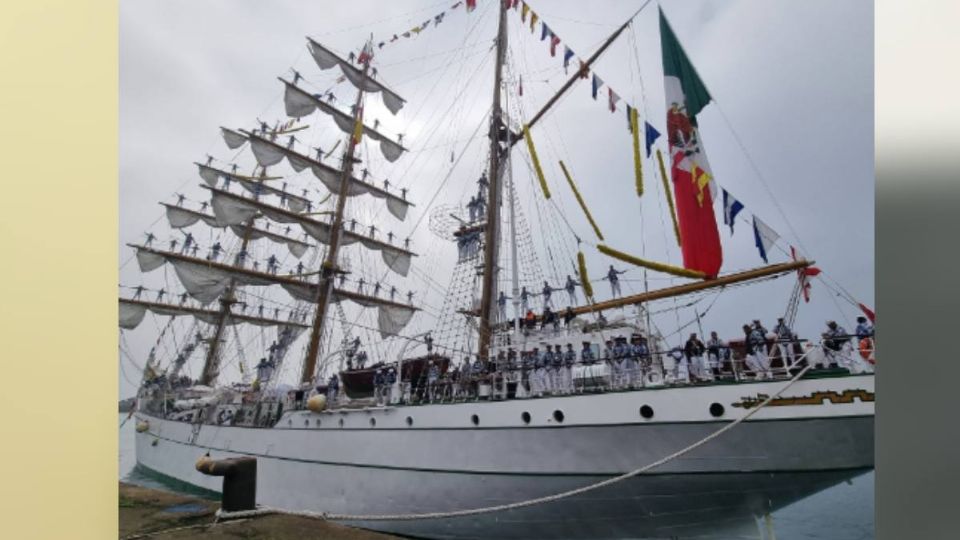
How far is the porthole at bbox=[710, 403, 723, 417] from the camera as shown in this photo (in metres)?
3.48

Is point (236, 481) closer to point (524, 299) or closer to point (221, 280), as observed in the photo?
point (524, 299)

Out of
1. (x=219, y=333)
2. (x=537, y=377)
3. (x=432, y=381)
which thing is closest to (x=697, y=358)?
(x=537, y=377)

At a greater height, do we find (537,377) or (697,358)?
(697,358)

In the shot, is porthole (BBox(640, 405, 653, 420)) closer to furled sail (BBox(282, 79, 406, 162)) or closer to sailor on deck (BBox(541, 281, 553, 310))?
sailor on deck (BBox(541, 281, 553, 310))

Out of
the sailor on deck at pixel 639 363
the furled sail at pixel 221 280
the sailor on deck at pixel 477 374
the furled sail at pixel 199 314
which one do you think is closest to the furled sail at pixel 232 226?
the furled sail at pixel 221 280

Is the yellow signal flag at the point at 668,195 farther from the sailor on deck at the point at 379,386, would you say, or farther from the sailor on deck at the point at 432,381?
the sailor on deck at the point at 379,386

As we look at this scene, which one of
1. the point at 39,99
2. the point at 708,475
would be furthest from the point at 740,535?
the point at 39,99

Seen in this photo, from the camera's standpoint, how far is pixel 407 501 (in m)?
4.89

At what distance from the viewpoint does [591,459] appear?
155 inches

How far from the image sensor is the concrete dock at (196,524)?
2.22m

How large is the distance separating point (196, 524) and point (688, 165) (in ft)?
9.81

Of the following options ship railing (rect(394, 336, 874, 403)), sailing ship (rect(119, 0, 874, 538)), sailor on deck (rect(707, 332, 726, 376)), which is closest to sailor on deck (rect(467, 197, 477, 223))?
sailing ship (rect(119, 0, 874, 538))

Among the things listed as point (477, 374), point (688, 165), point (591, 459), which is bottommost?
point (591, 459)

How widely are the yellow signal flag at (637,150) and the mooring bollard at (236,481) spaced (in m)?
2.57
